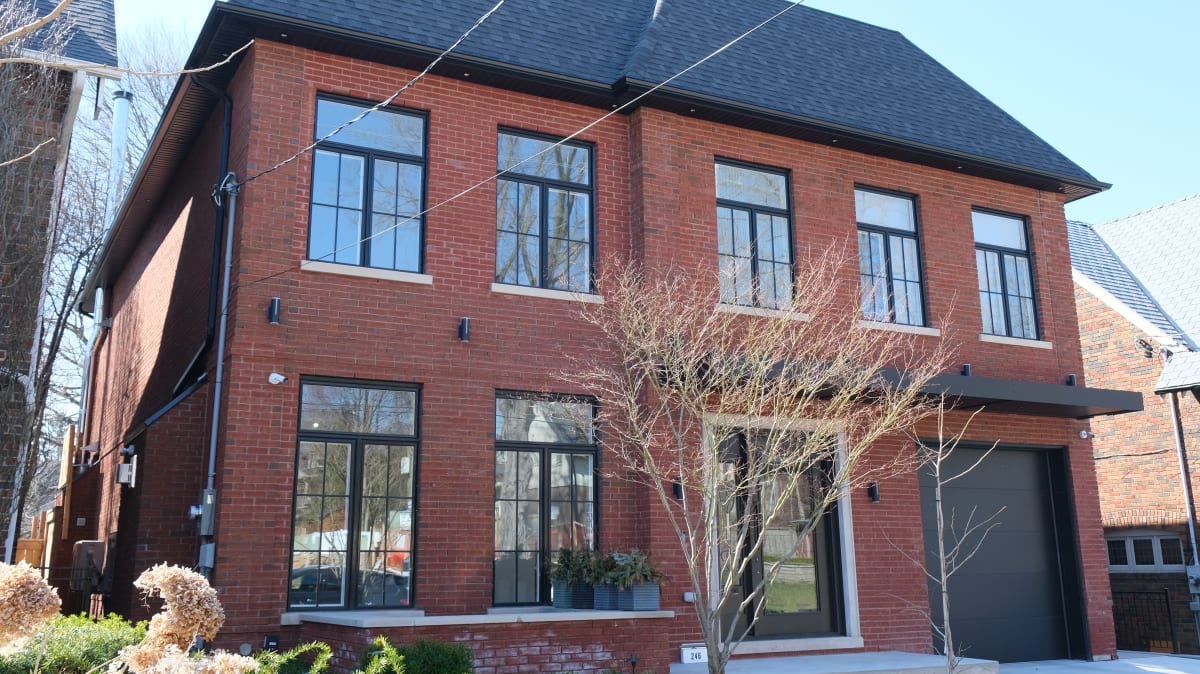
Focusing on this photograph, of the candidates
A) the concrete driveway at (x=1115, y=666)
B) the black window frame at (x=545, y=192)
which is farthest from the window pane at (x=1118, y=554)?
the black window frame at (x=545, y=192)

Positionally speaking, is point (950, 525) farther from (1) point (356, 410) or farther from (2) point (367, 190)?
(2) point (367, 190)

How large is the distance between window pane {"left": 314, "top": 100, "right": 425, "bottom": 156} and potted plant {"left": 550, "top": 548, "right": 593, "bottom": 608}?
4.74 m

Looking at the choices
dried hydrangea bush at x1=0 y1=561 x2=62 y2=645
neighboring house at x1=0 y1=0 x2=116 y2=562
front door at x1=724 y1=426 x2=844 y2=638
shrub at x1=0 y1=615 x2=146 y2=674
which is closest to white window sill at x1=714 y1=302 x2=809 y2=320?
front door at x1=724 y1=426 x2=844 y2=638

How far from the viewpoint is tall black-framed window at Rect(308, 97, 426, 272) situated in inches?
442

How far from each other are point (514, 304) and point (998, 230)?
25.6 ft

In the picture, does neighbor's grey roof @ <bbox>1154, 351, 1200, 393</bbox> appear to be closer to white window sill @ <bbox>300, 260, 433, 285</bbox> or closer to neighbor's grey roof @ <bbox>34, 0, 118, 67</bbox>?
white window sill @ <bbox>300, 260, 433, 285</bbox>

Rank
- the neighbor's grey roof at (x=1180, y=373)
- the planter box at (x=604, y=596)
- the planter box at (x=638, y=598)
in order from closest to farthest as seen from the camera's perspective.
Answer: the planter box at (x=638, y=598), the planter box at (x=604, y=596), the neighbor's grey roof at (x=1180, y=373)

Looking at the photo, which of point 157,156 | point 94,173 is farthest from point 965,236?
point 94,173

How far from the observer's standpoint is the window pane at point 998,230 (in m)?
15.3

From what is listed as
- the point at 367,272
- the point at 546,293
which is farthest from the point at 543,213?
the point at 367,272

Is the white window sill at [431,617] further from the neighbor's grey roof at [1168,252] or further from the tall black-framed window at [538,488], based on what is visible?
the neighbor's grey roof at [1168,252]

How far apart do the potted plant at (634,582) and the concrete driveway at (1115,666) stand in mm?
5298

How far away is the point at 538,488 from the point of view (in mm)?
11602

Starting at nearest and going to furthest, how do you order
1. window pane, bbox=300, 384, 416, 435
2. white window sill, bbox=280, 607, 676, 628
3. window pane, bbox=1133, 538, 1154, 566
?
white window sill, bbox=280, 607, 676, 628, window pane, bbox=300, 384, 416, 435, window pane, bbox=1133, 538, 1154, 566
